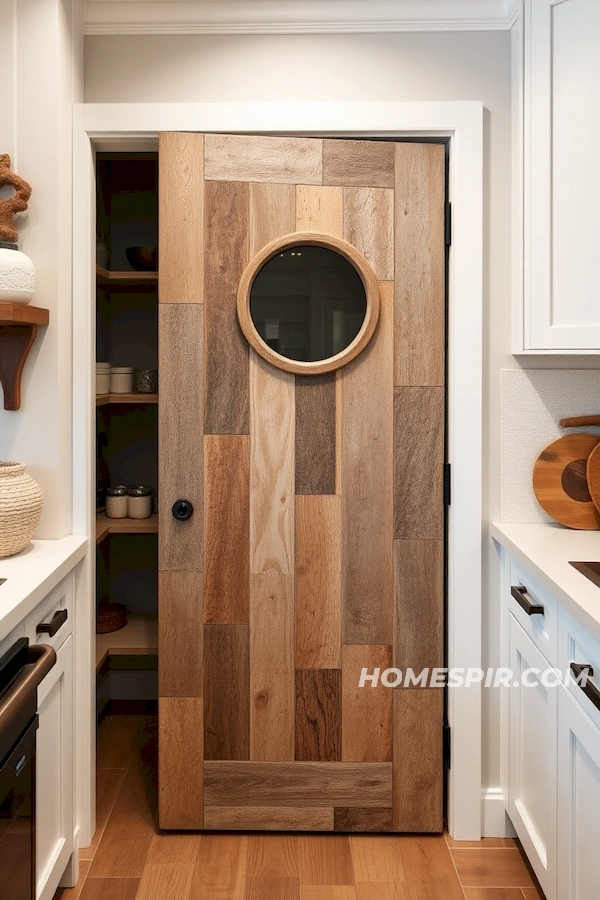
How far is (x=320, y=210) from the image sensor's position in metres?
2.21

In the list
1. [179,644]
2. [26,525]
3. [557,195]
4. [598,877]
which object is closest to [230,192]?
[557,195]

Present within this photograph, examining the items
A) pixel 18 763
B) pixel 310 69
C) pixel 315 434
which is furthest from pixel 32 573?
pixel 310 69

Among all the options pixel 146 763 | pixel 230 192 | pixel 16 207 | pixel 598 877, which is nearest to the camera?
pixel 598 877

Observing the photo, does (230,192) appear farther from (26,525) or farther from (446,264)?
(26,525)

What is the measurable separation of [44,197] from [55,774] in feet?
4.77

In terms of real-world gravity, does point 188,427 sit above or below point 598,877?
above

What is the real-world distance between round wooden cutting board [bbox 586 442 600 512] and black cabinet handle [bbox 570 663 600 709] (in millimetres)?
702

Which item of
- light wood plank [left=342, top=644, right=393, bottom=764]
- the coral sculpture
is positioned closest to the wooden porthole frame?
the coral sculpture

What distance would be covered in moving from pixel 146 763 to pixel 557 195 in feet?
7.42

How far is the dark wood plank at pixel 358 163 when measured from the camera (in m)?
2.20

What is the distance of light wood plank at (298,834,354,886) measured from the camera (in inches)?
82.3

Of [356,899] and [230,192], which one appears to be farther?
[230,192]

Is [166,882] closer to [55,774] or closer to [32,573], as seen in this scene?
[55,774]

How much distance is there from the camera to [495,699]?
2.30 m
